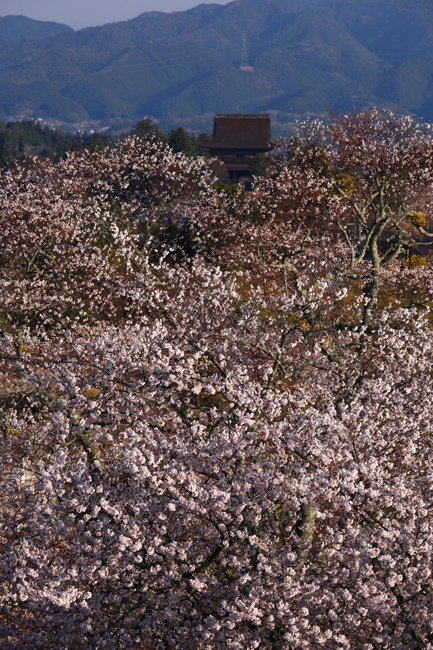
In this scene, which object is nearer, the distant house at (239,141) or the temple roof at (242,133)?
the distant house at (239,141)

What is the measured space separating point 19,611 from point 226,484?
3799 mm

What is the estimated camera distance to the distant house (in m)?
67.8

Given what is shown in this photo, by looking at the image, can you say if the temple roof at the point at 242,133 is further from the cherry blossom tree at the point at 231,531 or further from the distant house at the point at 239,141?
the cherry blossom tree at the point at 231,531

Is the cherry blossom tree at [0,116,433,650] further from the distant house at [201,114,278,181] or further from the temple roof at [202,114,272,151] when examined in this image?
the temple roof at [202,114,272,151]

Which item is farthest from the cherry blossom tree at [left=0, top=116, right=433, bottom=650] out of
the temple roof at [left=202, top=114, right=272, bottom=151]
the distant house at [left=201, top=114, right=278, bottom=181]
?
the temple roof at [left=202, top=114, right=272, bottom=151]

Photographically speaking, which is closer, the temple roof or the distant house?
the distant house

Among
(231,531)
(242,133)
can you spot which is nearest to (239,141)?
(242,133)

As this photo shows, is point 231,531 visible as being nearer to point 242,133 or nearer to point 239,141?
point 239,141

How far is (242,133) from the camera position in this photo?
7350 centimetres

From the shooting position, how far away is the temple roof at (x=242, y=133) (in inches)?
2781

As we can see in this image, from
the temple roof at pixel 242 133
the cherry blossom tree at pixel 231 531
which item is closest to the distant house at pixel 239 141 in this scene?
the temple roof at pixel 242 133

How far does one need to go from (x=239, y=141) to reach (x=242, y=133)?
2.11 m

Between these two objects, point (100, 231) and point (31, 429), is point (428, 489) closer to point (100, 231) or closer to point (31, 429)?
point (31, 429)

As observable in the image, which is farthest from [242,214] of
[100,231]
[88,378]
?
[88,378]
